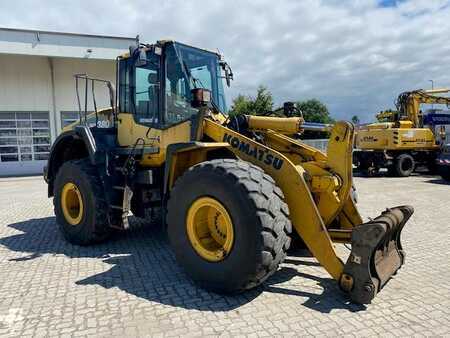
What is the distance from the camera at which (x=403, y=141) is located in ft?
53.2

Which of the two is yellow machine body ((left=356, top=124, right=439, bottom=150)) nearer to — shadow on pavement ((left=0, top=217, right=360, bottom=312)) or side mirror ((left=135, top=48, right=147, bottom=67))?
shadow on pavement ((left=0, top=217, right=360, bottom=312))

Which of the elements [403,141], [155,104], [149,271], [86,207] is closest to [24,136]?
[86,207]

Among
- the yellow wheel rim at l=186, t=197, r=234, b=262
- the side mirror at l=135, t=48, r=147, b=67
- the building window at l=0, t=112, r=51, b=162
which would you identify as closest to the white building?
the building window at l=0, t=112, r=51, b=162

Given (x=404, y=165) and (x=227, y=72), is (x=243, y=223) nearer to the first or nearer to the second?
(x=227, y=72)

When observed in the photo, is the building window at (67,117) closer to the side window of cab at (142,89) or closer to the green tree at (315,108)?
the side window of cab at (142,89)

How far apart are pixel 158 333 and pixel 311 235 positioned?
5.66ft

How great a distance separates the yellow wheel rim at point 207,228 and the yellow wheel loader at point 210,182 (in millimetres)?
12

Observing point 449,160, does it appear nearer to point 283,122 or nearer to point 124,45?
point 283,122

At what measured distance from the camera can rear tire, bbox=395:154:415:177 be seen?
52.6 feet

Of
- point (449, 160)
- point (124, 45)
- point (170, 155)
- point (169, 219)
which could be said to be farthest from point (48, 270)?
point (124, 45)

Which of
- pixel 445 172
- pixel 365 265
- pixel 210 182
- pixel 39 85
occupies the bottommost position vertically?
pixel 445 172

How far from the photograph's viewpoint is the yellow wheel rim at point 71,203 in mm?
6125

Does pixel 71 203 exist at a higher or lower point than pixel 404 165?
higher

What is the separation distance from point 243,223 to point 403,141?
48.4 ft
